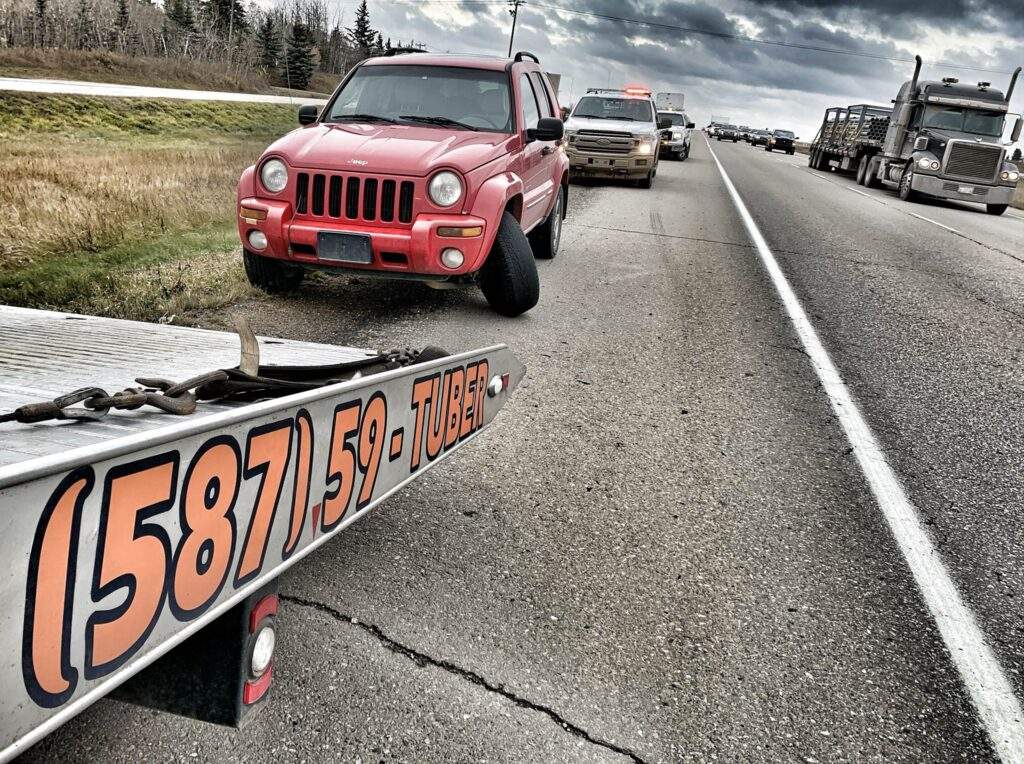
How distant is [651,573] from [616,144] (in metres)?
14.5

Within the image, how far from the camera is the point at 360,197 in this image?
516cm

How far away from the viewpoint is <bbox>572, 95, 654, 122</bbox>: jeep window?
17.0 metres


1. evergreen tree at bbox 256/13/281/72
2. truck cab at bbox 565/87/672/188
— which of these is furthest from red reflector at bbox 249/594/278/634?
evergreen tree at bbox 256/13/281/72

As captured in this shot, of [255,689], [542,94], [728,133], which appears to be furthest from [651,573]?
[728,133]

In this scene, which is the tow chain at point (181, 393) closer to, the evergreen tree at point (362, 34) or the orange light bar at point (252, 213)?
the orange light bar at point (252, 213)

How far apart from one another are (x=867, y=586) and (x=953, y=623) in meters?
0.27

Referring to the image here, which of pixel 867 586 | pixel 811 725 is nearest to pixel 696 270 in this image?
pixel 867 586

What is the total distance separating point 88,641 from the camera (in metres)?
1.13

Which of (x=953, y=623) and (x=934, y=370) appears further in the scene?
(x=934, y=370)

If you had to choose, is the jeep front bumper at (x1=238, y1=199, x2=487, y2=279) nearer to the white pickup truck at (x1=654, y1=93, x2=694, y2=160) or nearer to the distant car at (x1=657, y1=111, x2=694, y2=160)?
the white pickup truck at (x1=654, y1=93, x2=694, y2=160)

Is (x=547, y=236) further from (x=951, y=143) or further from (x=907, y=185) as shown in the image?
→ (x=951, y=143)

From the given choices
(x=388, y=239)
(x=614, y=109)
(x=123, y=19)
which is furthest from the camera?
(x=123, y=19)

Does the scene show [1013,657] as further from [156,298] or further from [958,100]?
[958,100]

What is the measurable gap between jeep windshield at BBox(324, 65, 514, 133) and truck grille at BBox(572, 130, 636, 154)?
32.3 feet
